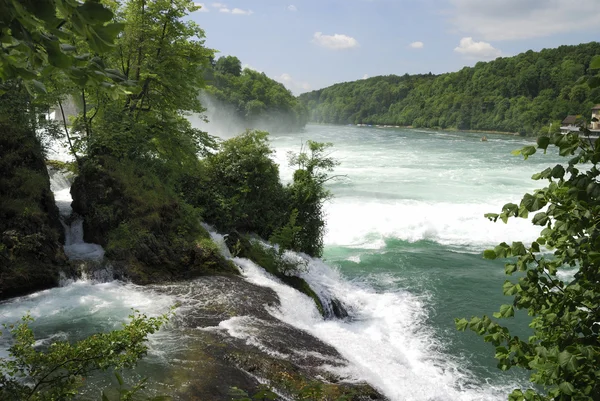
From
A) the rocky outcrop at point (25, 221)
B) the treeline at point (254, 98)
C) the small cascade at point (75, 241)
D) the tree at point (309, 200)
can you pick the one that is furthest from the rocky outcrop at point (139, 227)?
the treeline at point (254, 98)

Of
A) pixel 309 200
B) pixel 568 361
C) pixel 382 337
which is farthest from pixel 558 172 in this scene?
pixel 309 200

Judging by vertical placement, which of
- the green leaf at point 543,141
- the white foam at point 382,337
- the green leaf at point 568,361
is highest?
the green leaf at point 543,141

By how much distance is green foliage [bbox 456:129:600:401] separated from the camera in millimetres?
2760

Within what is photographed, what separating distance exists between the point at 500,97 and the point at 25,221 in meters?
126

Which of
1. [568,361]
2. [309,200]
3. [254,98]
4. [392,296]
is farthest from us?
[254,98]

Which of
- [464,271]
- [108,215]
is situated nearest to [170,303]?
[108,215]

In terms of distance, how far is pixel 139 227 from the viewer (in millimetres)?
12781

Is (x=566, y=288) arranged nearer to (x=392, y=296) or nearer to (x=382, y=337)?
(x=382, y=337)

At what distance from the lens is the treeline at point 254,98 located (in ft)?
332

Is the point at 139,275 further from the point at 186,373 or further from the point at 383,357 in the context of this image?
the point at 383,357

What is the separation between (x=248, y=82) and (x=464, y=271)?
10039 cm

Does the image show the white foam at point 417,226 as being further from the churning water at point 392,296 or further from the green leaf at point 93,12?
the green leaf at point 93,12

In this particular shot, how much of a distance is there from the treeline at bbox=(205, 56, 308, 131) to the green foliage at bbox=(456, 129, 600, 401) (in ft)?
313

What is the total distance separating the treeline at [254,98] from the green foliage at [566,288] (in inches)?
3753
